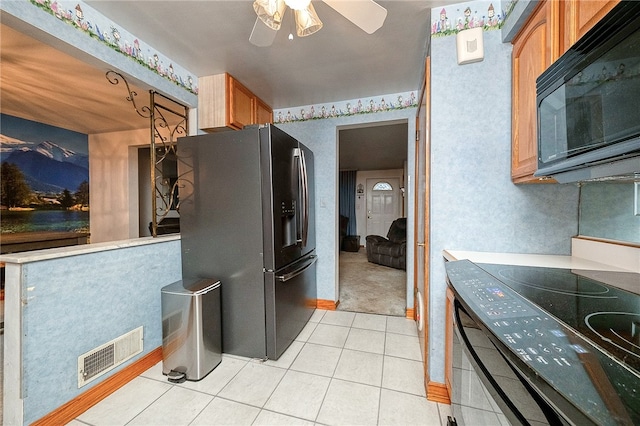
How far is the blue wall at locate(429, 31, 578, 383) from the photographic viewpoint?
1364 millimetres

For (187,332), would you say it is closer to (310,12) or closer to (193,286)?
(193,286)

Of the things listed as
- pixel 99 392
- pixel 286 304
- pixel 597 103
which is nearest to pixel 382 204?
pixel 286 304

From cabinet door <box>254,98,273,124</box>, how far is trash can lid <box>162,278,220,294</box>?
1.70 m

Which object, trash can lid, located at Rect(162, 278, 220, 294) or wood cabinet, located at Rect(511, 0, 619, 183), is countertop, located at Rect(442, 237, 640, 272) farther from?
trash can lid, located at Rect(162, 278, 220, 294)

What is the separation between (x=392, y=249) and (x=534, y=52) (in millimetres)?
3929

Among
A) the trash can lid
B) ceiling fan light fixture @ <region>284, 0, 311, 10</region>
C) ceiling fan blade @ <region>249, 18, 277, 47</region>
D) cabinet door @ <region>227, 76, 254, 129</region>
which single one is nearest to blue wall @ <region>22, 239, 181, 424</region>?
the trash can lid

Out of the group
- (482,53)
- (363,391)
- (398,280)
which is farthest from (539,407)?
(398,280)

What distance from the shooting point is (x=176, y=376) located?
5.35 ft

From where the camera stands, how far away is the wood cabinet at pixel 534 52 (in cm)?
88

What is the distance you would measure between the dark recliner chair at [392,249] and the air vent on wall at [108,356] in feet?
13.4

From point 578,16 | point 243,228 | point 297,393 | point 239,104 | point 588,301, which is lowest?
point 297,393

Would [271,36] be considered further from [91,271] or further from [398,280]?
[398,280]

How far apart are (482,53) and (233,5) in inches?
58.3

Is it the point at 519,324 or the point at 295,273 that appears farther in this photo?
the point at 295,273
